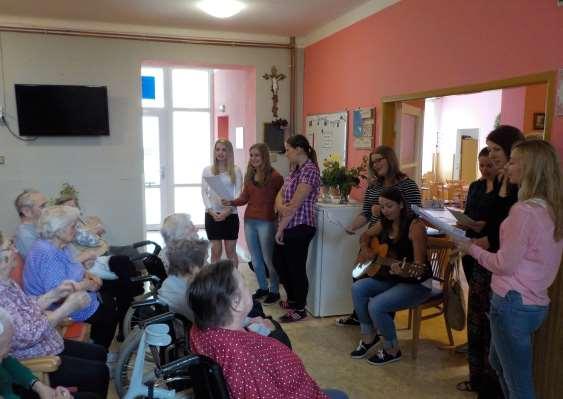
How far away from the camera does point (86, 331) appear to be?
7.34 feet

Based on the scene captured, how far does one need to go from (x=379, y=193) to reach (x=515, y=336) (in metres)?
1.38

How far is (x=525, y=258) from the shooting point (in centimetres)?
180

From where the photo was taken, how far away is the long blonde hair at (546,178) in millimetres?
1759

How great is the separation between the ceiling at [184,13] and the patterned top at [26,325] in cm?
283

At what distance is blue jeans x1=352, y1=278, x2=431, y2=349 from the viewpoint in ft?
8.91

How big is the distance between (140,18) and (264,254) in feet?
8.18

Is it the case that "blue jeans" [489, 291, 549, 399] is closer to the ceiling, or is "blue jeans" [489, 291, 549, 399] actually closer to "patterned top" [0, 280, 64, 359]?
"patterned top" [0, 280, 64, 359]

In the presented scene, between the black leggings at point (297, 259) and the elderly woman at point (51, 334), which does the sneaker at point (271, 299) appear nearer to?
the black leggings at point (297, 259)

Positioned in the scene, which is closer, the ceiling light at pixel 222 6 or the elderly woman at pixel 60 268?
the elderly woman at pixel 60 268

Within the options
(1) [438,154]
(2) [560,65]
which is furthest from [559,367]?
(1) [438,154]

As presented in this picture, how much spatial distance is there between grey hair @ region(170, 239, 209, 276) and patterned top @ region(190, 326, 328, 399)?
560mm

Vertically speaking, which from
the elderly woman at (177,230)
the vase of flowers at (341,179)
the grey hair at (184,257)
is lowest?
the grey hair at (184,257)

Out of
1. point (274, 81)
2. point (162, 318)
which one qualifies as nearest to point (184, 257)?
point (162, 318)

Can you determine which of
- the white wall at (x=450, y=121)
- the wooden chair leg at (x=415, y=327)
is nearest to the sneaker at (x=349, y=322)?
the wooden chair leg at (x=415, y=327)
